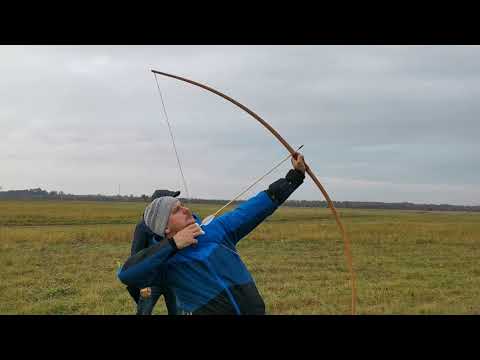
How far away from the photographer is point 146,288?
3.39 metres

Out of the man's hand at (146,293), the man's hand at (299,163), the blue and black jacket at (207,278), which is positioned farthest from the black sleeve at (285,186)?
the man's hand at (146,293)

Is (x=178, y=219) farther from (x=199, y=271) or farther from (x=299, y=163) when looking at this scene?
(x=299, y=163)

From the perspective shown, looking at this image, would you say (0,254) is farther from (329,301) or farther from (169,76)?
(169,76)

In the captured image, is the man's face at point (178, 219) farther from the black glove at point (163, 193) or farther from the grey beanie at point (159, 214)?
the black glove at point (163, 193)

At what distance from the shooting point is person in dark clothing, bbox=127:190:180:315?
277cm

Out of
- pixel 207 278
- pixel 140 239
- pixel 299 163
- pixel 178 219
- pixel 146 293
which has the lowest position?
pixel 146 293

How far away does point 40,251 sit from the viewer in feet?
49.9

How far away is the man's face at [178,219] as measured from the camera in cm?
260

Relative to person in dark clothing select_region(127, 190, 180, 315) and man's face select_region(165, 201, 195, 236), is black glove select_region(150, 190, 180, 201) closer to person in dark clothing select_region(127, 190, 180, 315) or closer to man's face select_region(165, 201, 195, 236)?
person in dark clothing select_region(127, 190, 180, 315)

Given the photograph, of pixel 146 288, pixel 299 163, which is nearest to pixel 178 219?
pixel 299 163

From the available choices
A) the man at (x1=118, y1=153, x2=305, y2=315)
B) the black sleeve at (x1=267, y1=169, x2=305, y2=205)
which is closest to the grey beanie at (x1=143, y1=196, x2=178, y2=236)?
the man at (x1=118, y1=153, x2=305, y2=315)

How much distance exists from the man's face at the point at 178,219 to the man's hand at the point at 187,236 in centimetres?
16

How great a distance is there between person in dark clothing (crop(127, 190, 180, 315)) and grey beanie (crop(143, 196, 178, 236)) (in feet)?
0.26

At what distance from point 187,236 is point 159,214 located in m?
0.28
